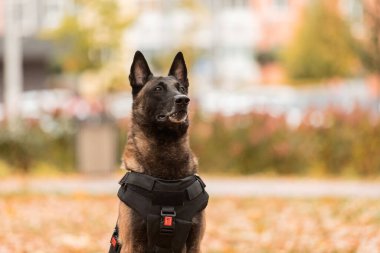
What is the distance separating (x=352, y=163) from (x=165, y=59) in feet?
48.2

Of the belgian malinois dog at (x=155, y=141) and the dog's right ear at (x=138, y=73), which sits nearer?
the belgian malinois dog at (x=155, y=141)

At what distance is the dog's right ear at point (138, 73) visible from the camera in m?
5.45

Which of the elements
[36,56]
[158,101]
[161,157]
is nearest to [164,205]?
[161,157]

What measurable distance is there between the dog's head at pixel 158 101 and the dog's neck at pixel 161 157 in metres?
0.07

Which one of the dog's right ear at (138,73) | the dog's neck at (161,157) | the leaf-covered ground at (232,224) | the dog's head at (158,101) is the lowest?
the leaf-covered ground at (232,224)

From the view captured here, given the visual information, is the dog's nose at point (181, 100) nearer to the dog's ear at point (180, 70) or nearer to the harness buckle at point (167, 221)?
the dog's ear at point (180, 70)

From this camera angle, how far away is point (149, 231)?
5.05m

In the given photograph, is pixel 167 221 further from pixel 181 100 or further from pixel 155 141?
pixel 181 100

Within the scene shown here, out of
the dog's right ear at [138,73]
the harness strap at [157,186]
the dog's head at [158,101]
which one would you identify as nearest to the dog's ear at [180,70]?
the dog's head at [158,101]

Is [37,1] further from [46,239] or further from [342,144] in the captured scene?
[46,239]

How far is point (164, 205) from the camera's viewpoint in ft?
16.9

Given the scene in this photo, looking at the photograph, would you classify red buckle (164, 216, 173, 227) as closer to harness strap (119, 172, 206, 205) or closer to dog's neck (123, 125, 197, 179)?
harness strap (119, 172, 206, 205)

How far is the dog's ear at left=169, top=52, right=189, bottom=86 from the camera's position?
5562mm

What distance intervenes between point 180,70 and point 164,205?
3.27 ft
